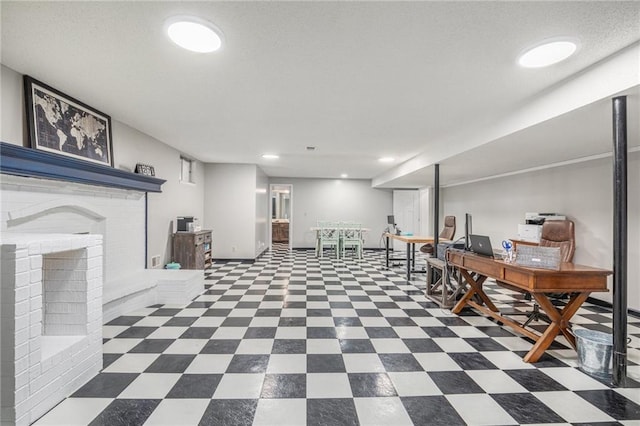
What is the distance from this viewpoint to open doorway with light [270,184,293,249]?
9420 millimetres

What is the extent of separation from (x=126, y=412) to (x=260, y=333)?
1.26 m

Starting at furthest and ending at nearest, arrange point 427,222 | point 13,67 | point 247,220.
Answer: point 427,222
point 247,220
point 13,67

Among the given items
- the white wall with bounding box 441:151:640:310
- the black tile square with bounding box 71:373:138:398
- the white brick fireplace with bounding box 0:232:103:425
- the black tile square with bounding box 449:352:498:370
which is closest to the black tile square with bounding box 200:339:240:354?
the black tile square with bounding box 71:373:138:398

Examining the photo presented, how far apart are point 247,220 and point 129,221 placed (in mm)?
3291

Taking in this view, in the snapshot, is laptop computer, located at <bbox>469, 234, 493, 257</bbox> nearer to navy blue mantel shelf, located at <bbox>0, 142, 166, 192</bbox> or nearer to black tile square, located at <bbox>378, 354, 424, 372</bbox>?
black tile square, located at <bbox>378, 354, 424, 372</bbox>

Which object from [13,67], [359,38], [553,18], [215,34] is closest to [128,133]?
[13,67]

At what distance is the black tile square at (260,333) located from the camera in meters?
2.78

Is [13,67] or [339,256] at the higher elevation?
[13,67]

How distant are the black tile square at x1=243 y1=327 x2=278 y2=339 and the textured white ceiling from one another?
2.30 meters

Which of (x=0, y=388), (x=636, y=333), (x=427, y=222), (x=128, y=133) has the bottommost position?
(x=636, y=333)

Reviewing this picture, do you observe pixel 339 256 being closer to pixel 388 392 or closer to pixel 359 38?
pixel 388 392

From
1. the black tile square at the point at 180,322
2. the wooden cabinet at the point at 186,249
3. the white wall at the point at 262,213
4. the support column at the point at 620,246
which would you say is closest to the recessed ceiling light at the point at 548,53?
the support column at the point at 620,246

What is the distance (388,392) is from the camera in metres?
1.94

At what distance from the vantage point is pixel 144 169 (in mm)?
4137
